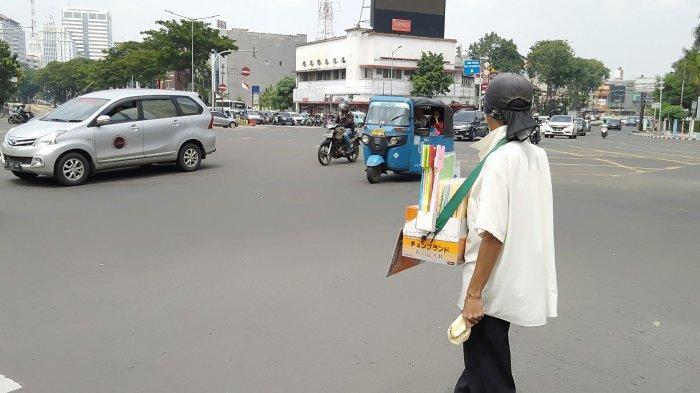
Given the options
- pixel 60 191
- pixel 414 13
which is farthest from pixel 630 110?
pixel 60 191

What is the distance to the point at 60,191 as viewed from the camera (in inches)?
404

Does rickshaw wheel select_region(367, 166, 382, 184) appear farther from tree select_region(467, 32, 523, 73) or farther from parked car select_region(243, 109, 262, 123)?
tree select_region(467, 32, 523, 73)

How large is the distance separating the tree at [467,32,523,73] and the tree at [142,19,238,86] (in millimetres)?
49703

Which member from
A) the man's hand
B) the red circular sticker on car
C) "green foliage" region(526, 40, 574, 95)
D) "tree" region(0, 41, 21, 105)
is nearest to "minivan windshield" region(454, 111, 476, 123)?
the red circular sticker on car

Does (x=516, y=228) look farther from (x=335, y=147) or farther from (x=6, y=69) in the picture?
(x=6, y=69)

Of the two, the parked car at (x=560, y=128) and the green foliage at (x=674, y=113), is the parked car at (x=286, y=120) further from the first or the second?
the green foliage at (x=674, y=113)

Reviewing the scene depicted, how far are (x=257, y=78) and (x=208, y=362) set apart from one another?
90.9 meters

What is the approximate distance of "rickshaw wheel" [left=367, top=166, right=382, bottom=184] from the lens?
12174mm

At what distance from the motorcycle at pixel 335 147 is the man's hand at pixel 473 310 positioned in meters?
13.5

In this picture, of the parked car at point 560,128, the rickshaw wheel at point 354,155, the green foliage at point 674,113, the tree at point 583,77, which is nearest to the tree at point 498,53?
the tree at point 583,77

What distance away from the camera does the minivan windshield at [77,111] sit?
37.1 ft

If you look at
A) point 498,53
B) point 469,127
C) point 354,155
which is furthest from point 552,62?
point 354,155

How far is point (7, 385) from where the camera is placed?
3301mm

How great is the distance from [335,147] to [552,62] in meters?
83.9
